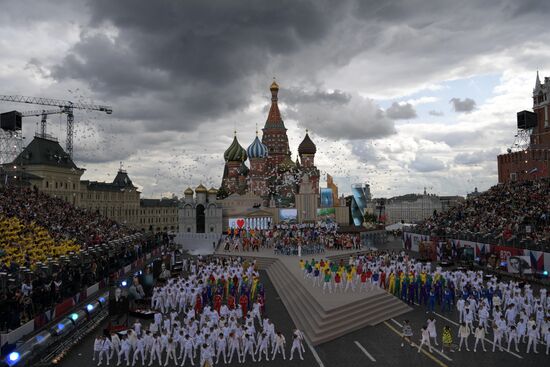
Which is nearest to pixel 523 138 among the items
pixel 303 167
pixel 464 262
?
pixel 464 262

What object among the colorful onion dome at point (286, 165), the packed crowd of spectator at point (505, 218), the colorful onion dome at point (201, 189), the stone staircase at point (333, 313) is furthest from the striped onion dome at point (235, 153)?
the stone staircase at point (333, 313)

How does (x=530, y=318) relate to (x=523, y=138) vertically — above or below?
below

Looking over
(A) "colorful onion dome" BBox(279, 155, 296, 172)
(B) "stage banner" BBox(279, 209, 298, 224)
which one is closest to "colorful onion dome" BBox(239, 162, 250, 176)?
(A) "colorful onion dome" BBox(279, 155, 296, 172)

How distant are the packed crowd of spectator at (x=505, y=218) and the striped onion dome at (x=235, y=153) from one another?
105 ft

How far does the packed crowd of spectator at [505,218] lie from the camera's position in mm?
32094

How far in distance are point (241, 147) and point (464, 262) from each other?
43.0 metres

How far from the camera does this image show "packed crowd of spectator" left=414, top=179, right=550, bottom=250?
1264 inches

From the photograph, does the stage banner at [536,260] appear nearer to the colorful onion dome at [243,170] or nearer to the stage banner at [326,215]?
the stage banner at [326,215]

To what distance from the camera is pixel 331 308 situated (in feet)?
64.1

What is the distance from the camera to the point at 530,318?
17.1 metres

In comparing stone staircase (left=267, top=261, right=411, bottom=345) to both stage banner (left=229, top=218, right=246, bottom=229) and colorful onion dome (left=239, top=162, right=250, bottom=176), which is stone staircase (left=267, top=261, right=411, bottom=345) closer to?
stage banner (left=229, top=218, right=246, bottom=229)

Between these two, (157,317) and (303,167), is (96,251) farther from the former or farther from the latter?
(303,167)

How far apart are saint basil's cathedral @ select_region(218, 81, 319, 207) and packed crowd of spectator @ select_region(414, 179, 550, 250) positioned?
873 inches

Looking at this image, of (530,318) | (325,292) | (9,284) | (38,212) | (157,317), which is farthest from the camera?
(38,212)
